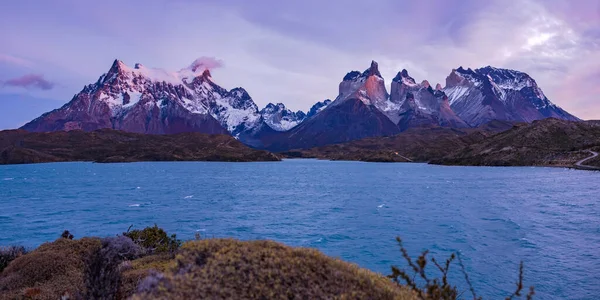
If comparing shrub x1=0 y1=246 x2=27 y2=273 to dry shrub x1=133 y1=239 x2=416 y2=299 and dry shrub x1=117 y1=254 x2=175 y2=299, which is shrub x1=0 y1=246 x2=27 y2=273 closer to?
dry shrub x1=117 y1=254 x2=175 y2=299

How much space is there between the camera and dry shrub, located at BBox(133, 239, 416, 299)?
26.8ft

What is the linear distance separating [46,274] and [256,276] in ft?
51.6

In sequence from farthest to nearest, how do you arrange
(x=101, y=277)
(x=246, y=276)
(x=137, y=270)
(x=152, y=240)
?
(x=152, y=240) < (x=137, y=270) < (x=101, y=277) < (x=246, y=276)

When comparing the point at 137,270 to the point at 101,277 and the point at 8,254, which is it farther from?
the point at 8,254

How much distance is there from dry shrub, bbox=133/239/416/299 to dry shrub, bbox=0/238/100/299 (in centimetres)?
870

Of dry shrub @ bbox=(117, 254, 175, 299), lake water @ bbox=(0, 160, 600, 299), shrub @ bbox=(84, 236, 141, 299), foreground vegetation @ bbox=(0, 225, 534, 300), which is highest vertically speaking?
foreground vegetation @ bbox=(0, 225, 534, 300)

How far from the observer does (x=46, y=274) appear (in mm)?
18984

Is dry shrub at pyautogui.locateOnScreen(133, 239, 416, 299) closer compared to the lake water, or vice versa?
dry shrub at pyautogui.locateOnScreen(133, 239, 416, 299)

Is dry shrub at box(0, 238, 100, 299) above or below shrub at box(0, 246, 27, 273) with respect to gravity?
above

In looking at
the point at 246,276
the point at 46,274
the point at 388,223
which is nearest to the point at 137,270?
the point at 46,274

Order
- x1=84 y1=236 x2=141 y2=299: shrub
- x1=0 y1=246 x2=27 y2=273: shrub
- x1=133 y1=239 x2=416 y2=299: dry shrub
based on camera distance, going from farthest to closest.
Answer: x1=0 y1=246 x2=27 y2=273: shrub, x1=84 y1=236 x2=141 y2=299: shrub, x1=133 y1=239 x2=416 y2=299: dry shrub

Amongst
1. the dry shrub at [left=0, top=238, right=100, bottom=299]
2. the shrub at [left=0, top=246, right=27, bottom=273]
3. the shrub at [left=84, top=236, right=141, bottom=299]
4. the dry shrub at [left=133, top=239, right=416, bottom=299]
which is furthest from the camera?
the shrub at [left=0, top=246, right=27, bottom=273]

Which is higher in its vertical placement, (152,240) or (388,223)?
(152,240)

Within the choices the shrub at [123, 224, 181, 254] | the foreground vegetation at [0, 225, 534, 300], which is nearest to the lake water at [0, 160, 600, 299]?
the shrub at [123, 224, 181, 254]
